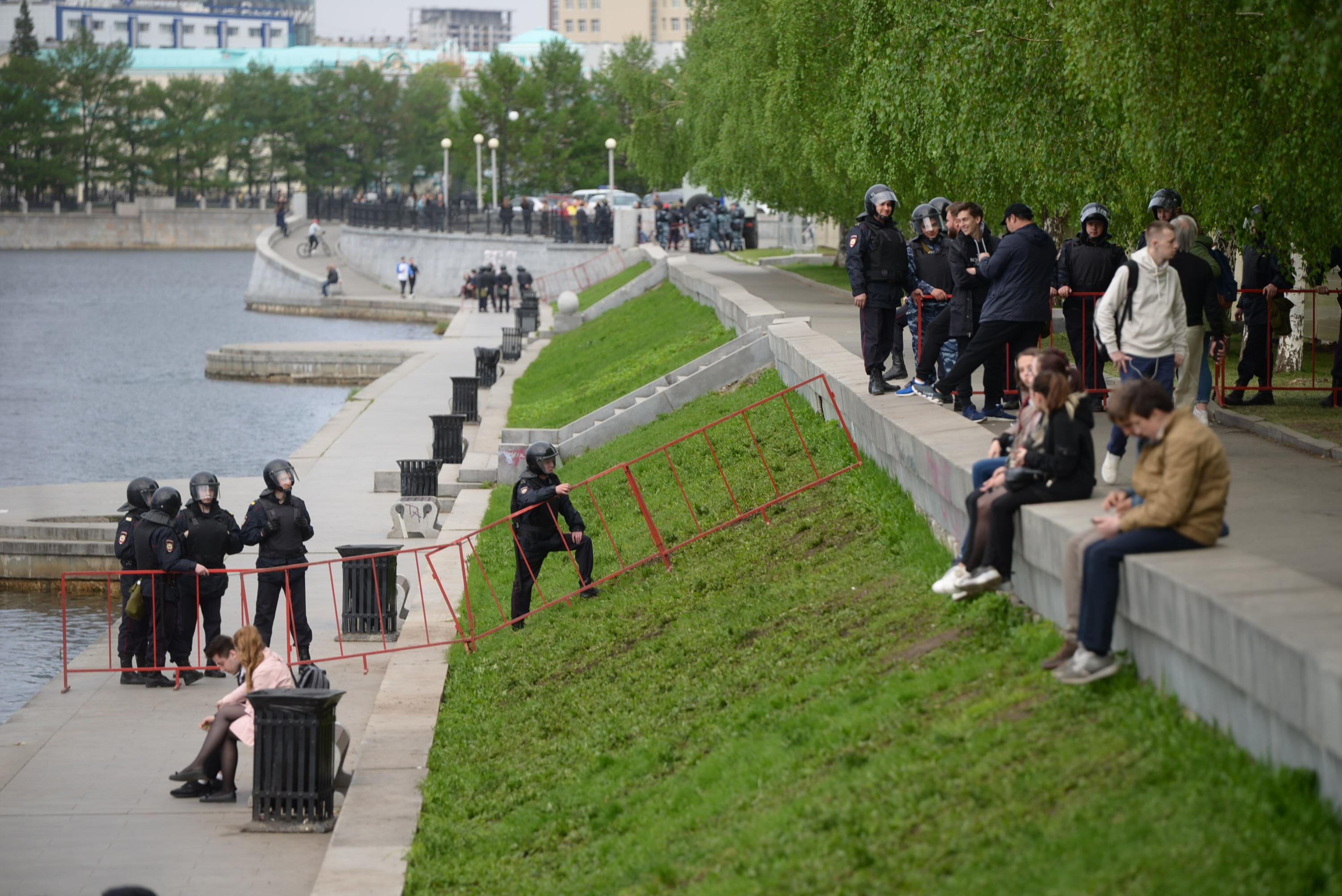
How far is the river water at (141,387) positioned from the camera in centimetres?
3191

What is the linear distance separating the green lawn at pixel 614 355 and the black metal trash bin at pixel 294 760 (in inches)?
522

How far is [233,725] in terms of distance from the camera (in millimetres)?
9328

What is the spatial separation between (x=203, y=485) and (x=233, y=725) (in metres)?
2.95

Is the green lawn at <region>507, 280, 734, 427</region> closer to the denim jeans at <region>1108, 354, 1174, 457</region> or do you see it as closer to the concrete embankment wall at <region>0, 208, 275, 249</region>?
the denim jeans at <region>1108, 354, 1174, 457</region>

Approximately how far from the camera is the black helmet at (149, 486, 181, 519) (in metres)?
11.8

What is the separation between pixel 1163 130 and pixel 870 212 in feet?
8.29

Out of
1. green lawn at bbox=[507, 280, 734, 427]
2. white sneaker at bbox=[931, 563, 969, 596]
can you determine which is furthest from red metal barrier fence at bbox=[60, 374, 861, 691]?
green lawn at bbox=[507, 280, 734, 427]

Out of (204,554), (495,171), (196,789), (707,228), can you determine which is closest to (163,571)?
(204,554)

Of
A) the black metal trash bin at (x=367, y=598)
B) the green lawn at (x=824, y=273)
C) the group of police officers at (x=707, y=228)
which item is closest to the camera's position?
the black metal trash bin at (x=367, y=598)

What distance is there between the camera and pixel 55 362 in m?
52.2

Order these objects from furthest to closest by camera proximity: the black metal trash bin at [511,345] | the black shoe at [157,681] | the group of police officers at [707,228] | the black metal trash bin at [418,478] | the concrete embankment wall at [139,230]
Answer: the concrete embankment wall at [139,230], the group of police officers at [707,228], the black metal trash bin at [511,345], the black metal trash bin at [418,478], the black shoe at [157,681]

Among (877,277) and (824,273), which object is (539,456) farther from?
(824,273)

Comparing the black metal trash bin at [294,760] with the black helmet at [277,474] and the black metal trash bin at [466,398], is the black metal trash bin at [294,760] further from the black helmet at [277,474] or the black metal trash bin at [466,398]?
the black metal trash bin at [466,398]

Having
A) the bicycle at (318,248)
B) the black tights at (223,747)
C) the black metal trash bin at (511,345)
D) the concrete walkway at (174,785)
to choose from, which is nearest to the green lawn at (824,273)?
the black metal trash bin at (511,345)
